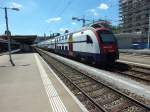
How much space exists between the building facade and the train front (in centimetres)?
10596

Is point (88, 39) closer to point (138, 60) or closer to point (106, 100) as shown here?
point (138, 60)

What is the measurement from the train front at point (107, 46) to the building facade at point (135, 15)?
106 m

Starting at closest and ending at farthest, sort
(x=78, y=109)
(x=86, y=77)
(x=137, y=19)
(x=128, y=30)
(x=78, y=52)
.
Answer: (x=78, y=109), (x=86, y=77), (x=78, y=52), (x=137, y=19), (x=128, y=30)

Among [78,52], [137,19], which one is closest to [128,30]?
[137,19]

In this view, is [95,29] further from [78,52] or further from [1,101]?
[1,101]

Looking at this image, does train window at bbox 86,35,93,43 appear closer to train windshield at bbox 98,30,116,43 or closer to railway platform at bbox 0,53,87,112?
train windshield at bbox 98,30,116,43

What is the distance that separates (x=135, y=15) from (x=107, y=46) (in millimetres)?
123489

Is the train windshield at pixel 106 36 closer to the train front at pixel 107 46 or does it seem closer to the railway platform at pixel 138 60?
the train front at pixel 107 46

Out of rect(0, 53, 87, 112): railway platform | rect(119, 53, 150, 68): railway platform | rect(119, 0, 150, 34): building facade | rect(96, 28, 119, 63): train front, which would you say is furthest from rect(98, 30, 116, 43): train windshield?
rect(119, 0, 150, 34): building facade

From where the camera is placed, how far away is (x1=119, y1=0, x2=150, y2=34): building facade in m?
126

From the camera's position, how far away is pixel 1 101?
9.65 metres

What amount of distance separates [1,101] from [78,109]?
3.18 metres

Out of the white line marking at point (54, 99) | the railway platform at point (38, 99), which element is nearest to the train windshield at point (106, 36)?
the railway platform at point (38, 99)

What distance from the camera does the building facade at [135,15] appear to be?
414ft
